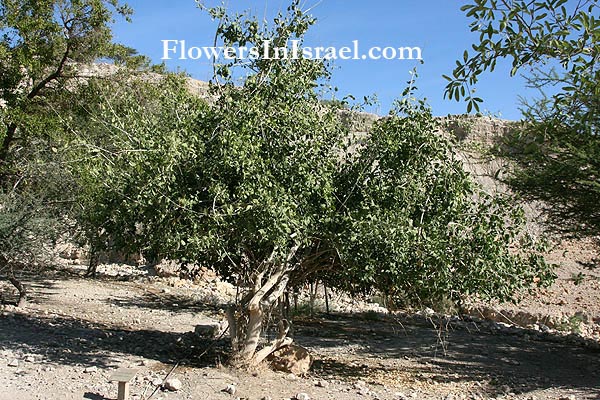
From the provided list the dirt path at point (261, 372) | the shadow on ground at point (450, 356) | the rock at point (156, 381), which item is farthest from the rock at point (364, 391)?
the rock at point (156, 381)

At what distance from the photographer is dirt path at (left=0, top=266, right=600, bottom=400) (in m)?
7.45

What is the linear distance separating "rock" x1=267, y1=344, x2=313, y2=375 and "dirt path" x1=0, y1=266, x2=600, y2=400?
172mm

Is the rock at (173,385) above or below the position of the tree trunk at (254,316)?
below

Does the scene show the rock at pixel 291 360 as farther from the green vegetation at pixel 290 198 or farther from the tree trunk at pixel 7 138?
the tree trunk at pixel 7 138

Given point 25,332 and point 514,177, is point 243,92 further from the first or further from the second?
point 514,177

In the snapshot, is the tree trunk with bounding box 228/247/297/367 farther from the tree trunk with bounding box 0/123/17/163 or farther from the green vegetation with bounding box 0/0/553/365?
the tree trunk with bounding box 0/123/17/163

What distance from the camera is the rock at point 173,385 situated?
23.5 ft

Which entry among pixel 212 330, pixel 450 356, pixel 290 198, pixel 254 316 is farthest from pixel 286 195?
pixel 450 356

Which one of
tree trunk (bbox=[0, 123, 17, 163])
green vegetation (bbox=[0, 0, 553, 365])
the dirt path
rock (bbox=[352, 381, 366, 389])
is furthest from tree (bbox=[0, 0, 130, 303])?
rock (bbox=[352, 381, 366, 389])

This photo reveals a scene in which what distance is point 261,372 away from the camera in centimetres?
829

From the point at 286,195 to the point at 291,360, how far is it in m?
2.53

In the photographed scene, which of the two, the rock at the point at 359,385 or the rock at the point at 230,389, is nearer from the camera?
the rock at the point at 230,389

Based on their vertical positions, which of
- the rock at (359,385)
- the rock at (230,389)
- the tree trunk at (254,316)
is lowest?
the rock at (359,385)

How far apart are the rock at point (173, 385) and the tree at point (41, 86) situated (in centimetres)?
469
